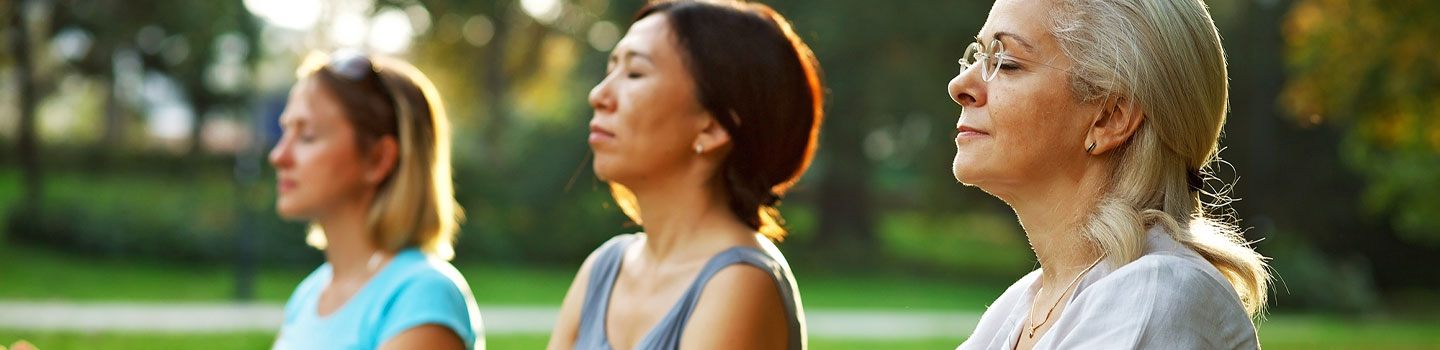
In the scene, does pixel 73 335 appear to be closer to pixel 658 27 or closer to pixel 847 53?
pixel 658 27

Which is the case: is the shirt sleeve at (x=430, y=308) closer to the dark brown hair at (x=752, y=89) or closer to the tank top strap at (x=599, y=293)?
the tank top strap at (x=599, y=293)

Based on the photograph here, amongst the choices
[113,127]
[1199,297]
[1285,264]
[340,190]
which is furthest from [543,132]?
[1199,297]

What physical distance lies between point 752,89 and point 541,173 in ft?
68.9

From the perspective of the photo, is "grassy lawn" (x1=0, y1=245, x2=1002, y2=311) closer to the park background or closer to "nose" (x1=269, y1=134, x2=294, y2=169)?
the park background

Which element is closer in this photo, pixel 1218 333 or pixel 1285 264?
pixel 1218 333

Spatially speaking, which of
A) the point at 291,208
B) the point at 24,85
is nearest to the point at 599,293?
the point at 291,208

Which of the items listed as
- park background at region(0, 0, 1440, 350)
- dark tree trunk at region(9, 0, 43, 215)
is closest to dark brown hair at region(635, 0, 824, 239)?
park background at region(0, 0, 1440, 350)

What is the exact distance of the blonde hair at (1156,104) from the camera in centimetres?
188

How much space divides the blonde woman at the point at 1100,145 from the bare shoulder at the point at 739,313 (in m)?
0.64

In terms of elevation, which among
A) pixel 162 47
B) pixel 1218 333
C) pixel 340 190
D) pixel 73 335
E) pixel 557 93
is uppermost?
pixel 1218 333

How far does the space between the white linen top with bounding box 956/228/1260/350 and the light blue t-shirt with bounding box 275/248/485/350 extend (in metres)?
1.61

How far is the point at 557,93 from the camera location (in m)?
35.1

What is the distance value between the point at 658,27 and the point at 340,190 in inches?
40.4

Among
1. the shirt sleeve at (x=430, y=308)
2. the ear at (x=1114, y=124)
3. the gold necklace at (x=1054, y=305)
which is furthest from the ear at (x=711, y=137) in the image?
the ear at (x=1114, y=124)
